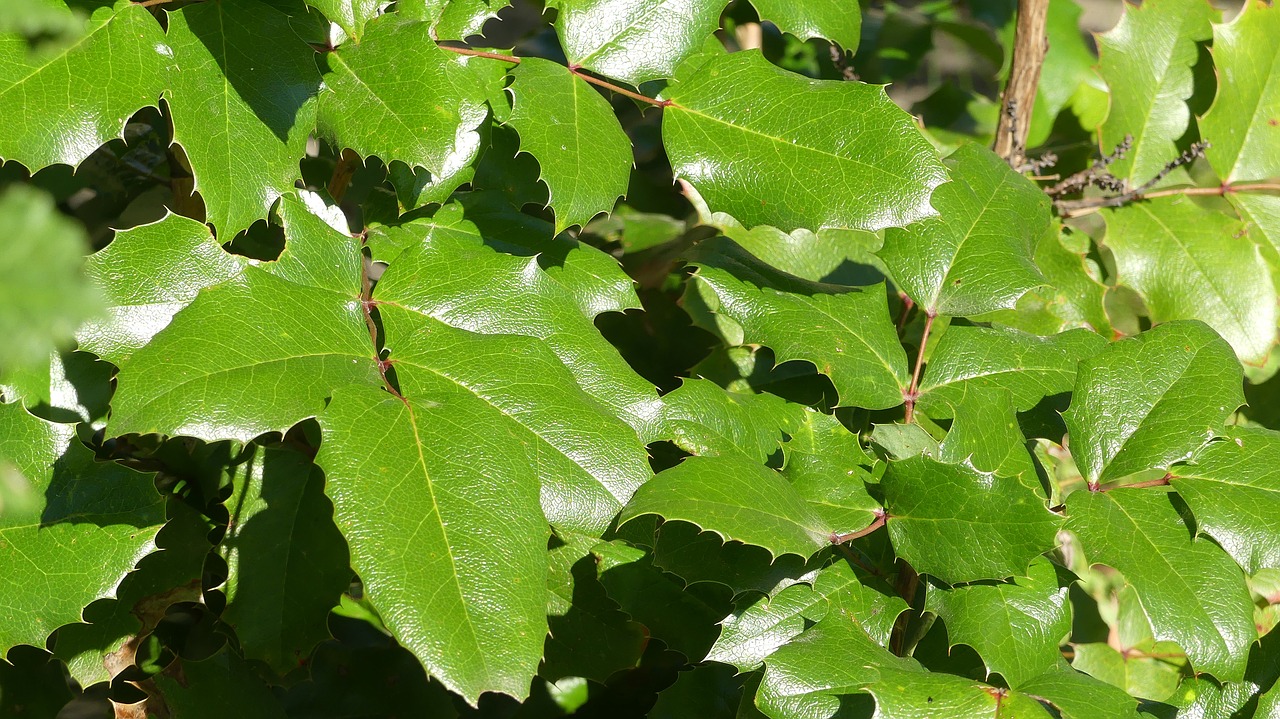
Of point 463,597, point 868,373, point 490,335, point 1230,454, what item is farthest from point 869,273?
point 463,597

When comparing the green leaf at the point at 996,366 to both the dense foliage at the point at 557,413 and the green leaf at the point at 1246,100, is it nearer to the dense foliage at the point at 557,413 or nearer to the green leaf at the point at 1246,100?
the dense foliage at the point at 557,413

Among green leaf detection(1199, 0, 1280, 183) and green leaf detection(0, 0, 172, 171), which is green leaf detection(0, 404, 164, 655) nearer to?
green leaf detection(0, 0, 172, 171)

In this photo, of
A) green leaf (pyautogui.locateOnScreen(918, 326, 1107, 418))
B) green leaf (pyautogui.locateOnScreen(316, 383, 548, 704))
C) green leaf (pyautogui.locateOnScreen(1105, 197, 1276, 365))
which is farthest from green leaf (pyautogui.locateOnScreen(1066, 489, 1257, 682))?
green leaf (pyautogui.locateOnScreen(1105, 197, 1276, 365))

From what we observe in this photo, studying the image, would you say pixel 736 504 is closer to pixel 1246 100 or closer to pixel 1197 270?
pixel 1197 270

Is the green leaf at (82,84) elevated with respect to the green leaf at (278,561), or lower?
elevated

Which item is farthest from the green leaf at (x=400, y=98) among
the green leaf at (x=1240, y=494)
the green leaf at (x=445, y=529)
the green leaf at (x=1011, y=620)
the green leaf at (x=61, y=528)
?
the green leaf at (x=1240, y=494)

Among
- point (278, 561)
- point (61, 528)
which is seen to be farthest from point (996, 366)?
point (61, 528)
